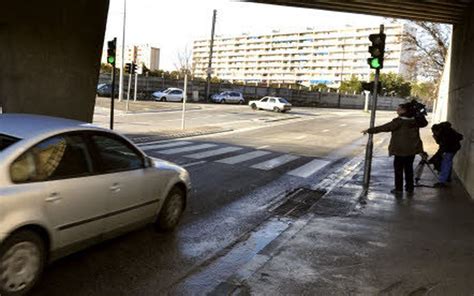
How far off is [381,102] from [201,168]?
3150 inches

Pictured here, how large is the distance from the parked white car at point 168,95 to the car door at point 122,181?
47.3 metres

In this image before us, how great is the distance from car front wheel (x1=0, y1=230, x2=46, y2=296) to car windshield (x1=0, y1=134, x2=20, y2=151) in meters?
0.82

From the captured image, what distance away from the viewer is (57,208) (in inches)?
193

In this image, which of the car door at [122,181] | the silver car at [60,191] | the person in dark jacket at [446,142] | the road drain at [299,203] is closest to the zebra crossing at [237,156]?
the road drain at [299,203]

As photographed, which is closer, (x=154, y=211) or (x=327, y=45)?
(x=154, y=211)

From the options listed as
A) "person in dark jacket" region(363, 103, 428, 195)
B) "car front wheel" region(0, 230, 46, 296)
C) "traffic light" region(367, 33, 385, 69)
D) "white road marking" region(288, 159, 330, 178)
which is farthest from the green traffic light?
"car front wheel" region(0, 230, 46, 296)

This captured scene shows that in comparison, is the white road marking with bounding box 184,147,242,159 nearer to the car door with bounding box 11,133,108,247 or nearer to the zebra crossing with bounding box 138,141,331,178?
the zebra crossing with bounding box 138,141,331,178

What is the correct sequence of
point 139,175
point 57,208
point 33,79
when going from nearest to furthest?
point 57,208 < point 139,175 < point 33,79

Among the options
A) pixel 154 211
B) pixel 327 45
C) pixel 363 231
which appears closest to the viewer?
pixel 154 211

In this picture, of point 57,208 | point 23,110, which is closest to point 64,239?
point 57,208

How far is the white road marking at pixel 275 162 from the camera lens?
14.4 m

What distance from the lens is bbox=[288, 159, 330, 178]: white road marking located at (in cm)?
1371

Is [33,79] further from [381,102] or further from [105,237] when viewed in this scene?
[381,102]

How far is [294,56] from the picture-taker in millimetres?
162875
